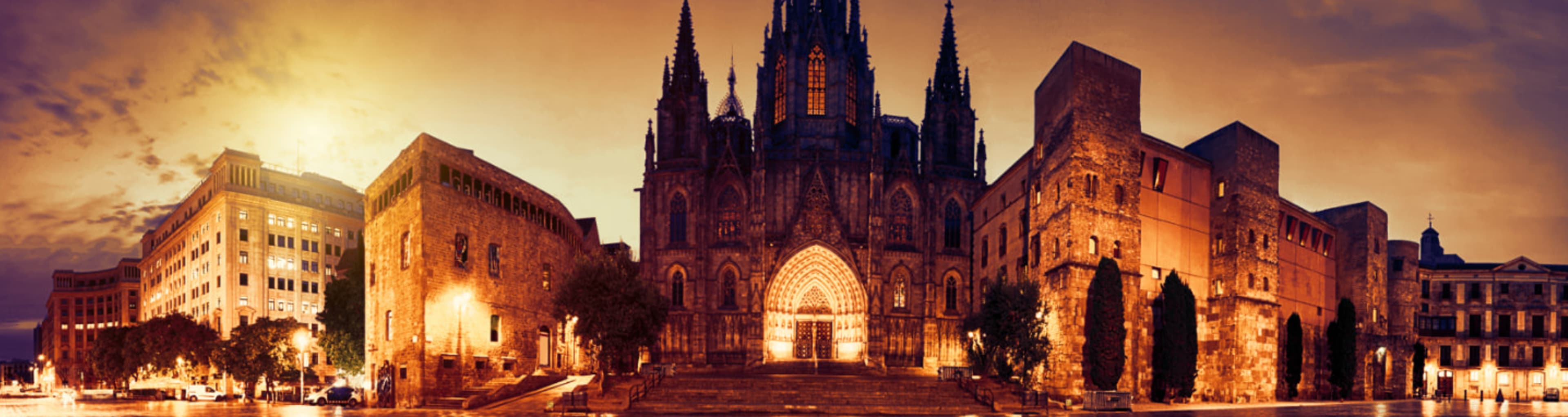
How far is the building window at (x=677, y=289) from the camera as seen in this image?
205 feet

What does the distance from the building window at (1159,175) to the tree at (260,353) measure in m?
45.5

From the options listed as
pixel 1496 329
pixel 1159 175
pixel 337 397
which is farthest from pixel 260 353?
pixel 1496 329

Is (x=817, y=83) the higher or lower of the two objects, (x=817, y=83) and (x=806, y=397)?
the higher

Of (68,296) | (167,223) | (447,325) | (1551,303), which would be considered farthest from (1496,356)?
(68,296)

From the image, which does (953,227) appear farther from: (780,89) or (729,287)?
(729,287)

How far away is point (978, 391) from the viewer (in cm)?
3831

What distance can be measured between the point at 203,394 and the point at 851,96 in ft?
142

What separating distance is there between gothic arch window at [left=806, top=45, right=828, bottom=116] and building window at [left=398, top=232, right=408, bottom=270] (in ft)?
98.6

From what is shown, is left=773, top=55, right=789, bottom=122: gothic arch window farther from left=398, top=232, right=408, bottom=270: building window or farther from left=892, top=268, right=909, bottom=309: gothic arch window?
left=398, top=232, right=408, bottom=270: building window

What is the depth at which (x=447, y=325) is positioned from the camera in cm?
3956

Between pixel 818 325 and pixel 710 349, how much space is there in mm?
6827

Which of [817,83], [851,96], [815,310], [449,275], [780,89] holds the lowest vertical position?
[815,310]

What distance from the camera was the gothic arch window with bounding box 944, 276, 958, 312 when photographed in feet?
208

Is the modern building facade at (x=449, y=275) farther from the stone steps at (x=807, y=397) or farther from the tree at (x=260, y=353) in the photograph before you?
the tree at (x=260, y=353)
